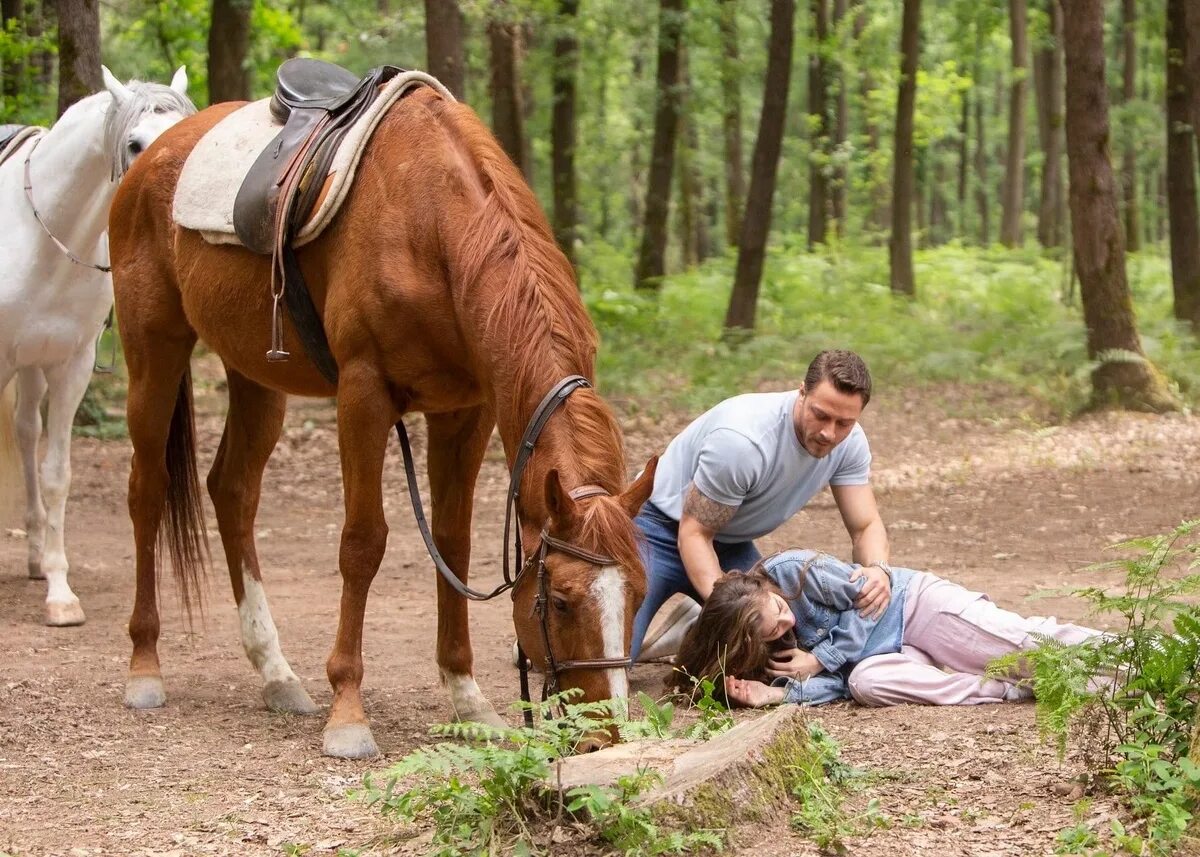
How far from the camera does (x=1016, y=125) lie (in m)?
23.6

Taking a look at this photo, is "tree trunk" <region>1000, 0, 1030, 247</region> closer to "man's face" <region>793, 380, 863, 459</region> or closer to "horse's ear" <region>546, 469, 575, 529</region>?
"man's face" <region>793, 380, 863, 459</region>

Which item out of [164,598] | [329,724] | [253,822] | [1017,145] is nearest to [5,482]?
[164,598]

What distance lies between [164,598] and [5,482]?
1.09m

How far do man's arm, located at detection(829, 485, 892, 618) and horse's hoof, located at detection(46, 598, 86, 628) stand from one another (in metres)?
3.85

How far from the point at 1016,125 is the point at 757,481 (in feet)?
67.0

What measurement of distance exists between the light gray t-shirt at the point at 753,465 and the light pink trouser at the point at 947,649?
0.61 meters

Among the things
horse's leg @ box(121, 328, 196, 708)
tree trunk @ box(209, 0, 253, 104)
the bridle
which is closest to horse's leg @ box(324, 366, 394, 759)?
the bridle

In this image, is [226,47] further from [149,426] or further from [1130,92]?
[1130,92]

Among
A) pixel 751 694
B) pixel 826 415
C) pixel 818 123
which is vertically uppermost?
pixel 818 123

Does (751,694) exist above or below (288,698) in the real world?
above

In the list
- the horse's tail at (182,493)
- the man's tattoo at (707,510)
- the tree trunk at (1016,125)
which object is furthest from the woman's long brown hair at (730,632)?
the tree trunk at (1016,125)

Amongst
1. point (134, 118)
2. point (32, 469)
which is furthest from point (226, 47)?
point (134, 118)

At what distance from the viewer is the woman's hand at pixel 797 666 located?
5066mm

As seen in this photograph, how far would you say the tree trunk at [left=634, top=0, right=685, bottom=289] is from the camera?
1686 cm
